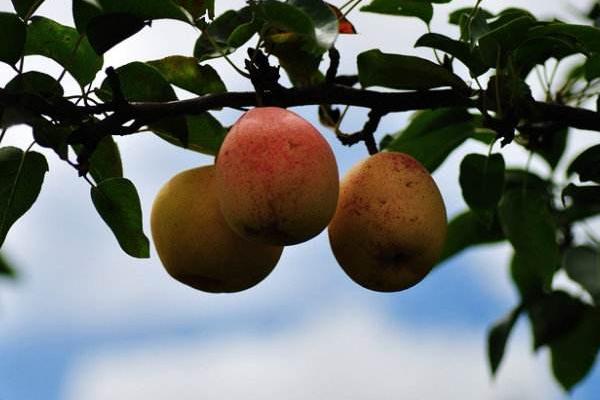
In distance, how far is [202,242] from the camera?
159cm

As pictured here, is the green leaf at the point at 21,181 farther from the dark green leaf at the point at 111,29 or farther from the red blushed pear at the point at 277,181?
the red blushed pear at the point at 277,181

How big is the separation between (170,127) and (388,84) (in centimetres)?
Result: 31

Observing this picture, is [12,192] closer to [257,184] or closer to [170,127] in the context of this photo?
[170,127]

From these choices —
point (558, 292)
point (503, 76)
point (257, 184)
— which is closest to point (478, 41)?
point (503, 76)

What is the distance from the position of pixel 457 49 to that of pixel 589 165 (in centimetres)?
31

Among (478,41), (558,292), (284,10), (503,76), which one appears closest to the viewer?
(284,10)

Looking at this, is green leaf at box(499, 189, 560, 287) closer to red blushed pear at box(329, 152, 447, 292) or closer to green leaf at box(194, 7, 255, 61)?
red blushed pear at box(329, 152, 447, 292)

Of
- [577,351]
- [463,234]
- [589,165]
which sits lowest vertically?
[577,351]

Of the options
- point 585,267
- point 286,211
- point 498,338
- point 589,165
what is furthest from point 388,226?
point 498,338

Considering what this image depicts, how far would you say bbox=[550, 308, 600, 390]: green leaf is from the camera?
98.6 inches

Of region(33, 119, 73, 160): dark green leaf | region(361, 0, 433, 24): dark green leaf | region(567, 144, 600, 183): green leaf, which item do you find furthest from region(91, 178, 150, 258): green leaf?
region(567, 144, 600, 183): green leaf

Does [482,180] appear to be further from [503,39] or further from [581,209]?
[581,209]

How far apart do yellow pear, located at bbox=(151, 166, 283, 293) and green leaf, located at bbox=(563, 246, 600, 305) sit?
0.80 meters

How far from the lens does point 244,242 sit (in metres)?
1.59
